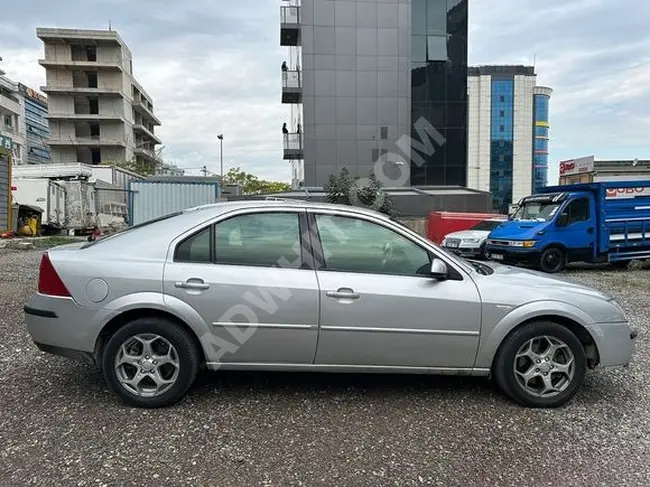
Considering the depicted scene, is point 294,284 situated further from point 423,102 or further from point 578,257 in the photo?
point 423,102

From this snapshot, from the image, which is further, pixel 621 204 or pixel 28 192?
pixel 28 192

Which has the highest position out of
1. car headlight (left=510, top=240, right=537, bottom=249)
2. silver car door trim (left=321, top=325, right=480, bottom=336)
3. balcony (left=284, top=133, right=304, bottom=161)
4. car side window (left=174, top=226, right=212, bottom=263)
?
balcony (left=284, top=133, right=304, bottom=161)

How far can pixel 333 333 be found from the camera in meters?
3.48

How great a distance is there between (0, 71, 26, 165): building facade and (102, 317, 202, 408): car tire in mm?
55235

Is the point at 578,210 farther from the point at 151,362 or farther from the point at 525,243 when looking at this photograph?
the point at 151,362

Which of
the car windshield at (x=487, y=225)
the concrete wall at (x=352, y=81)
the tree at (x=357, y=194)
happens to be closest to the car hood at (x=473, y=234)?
the car windshield at (x=487, y=225)

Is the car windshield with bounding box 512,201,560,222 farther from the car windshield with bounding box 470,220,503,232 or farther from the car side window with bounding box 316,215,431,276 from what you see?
the car side window with bounding box 316,215,431,276

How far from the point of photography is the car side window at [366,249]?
142 inches

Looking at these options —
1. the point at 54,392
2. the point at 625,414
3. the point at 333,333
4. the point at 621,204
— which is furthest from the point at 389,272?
the point at 621,204

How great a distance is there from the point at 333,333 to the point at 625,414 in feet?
7.38

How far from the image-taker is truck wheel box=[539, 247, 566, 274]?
1191 cm

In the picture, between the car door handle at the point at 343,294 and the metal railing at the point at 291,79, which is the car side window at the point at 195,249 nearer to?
the car door handle at the point at 343,294

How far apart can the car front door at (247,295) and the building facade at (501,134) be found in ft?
189

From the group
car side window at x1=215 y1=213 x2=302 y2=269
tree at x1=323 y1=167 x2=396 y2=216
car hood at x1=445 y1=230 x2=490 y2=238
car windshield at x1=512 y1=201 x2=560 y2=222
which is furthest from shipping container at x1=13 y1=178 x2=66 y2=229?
car side window at x1=215 y1=213 x2=302 y2=269
